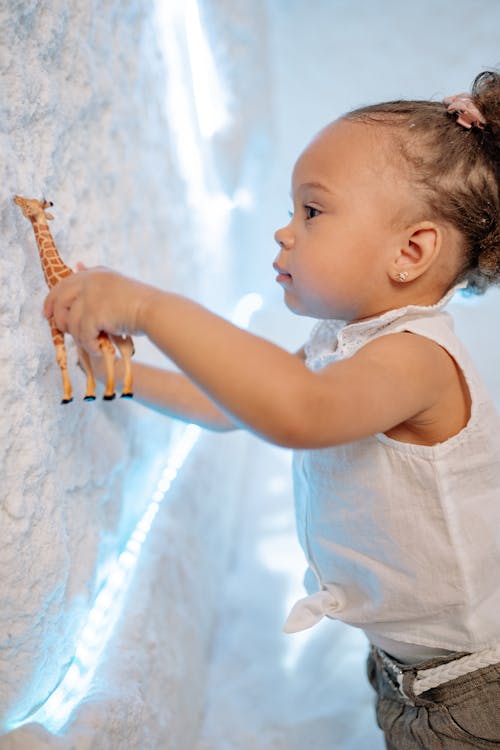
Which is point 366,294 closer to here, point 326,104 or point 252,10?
point 252,10

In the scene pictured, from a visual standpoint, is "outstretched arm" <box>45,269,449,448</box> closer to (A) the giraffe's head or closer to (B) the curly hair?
(A) the giraffe's head

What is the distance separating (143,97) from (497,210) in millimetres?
621

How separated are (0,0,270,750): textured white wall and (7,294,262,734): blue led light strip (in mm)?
16

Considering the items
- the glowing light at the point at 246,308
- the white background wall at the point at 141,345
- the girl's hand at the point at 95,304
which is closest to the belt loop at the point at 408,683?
the white background wall at the point at 141,345

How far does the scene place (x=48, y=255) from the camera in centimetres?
70

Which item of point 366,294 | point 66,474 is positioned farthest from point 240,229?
point 66,474

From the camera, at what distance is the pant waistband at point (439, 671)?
2.86ft

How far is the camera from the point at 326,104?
2.00 m

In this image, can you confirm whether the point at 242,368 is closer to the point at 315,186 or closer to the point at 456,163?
the point at 315,186

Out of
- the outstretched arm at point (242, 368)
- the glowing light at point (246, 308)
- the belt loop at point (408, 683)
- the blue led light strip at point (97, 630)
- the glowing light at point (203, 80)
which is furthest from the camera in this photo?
the glowing light at point (246, 308)

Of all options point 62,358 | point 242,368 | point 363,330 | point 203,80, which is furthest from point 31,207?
point 203,80

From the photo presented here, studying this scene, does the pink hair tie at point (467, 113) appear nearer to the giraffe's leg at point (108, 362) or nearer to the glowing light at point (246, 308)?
the giraffe's leg at point (108, 362)

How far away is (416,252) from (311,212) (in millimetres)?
139

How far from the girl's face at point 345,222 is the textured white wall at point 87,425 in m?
0.28
